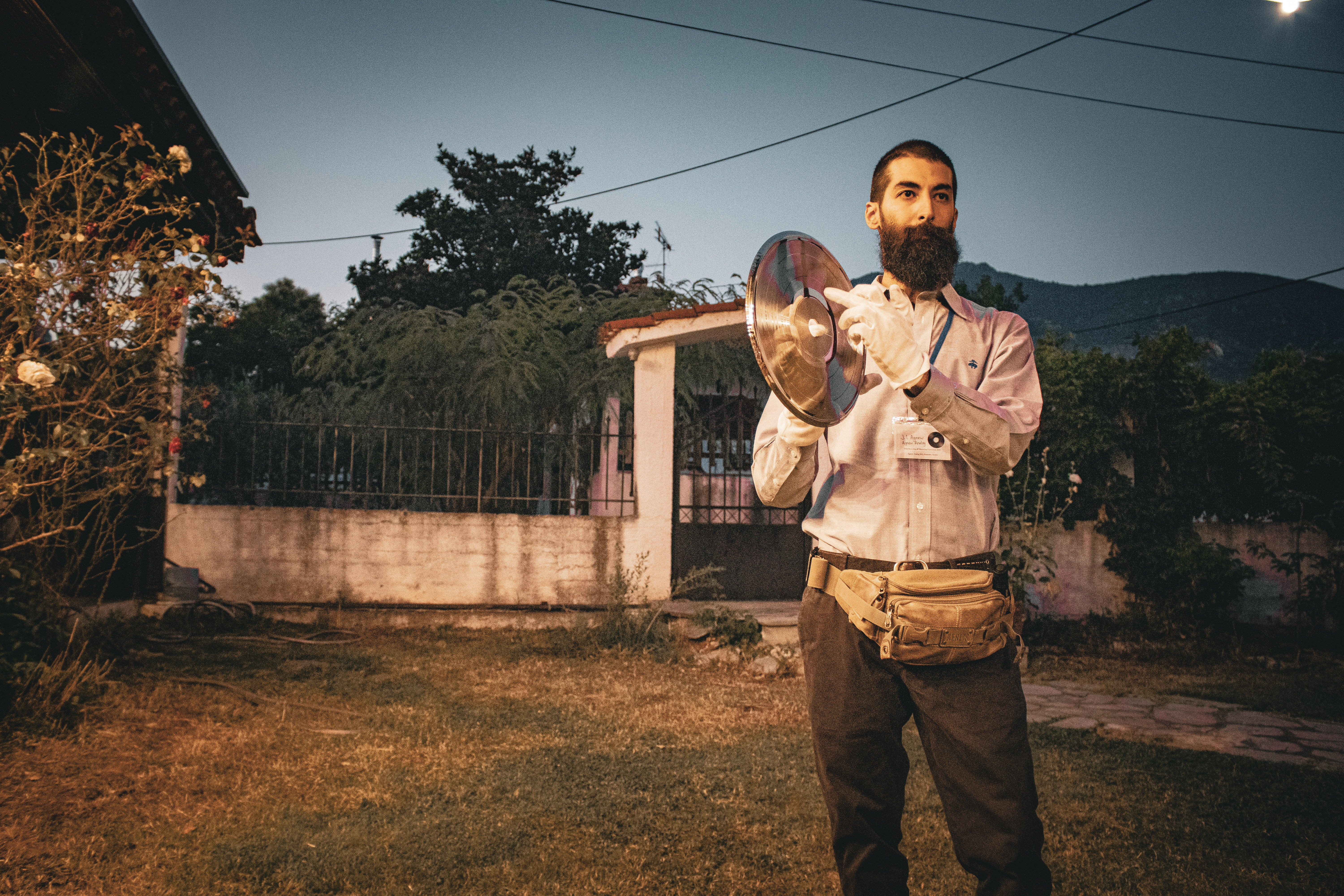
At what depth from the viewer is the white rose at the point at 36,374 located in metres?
3.33

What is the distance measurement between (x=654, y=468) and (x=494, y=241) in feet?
61.9

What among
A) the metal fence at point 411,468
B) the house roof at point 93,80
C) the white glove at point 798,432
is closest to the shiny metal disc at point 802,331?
the white glove at point 798,432

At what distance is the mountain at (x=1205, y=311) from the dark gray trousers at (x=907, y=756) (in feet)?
28.0

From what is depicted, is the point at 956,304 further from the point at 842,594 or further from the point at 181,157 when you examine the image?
the point at 181,157

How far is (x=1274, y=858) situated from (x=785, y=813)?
1818 millimetres

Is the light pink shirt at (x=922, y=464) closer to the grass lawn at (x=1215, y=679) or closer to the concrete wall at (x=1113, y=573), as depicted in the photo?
the grass lawn at (x=1215, y=679)

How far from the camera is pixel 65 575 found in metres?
4.52

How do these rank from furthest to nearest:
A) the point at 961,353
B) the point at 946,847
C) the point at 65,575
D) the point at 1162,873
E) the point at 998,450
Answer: the point at 65,575 → the point at 946,847 → the point at 1162,873 → the point at 961,353 → the point at 998,450

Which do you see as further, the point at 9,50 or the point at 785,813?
the point at 9,50

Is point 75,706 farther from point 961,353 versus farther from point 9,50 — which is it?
point 961,353

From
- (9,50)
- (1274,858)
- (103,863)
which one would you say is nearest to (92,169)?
(9,50)

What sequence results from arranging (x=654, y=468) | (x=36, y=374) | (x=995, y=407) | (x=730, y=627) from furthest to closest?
1. (x=654, y=468)
2. (x=730, y=627)
3. (x=36, y=374)
4. (x=995, y=407)

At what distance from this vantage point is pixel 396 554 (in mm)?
8031

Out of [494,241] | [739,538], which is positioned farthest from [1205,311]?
[739,538]
